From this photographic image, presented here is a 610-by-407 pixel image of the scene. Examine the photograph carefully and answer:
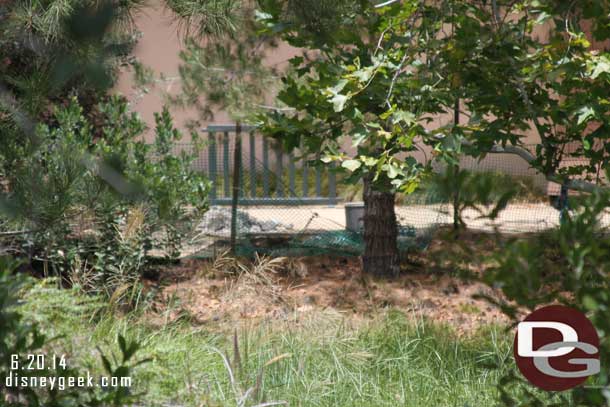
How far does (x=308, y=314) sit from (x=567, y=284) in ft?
9.90

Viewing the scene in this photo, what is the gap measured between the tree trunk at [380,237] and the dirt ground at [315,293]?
0.47ft

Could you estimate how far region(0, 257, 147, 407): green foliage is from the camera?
2.84 meters

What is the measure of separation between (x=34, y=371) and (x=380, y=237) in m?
4.86

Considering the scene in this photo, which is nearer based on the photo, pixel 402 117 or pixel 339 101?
pixel 339 101

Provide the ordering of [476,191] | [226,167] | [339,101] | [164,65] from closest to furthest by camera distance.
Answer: [476,191]
[339,101]
[226,167]
[164,65]

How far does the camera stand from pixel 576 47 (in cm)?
516

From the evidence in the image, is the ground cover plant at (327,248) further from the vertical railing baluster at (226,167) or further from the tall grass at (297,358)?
the vertical railing baluster at (226,167)

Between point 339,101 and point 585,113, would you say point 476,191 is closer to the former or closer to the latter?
point 339,101

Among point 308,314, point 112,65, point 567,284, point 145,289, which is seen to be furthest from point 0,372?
point 145,289

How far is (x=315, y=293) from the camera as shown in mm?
7090

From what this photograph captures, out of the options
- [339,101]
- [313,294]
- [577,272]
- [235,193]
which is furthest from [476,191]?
[235,193]

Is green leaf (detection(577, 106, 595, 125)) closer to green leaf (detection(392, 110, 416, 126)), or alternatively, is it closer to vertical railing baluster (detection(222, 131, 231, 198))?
green leaf (detection(392, 110, 416, 126))

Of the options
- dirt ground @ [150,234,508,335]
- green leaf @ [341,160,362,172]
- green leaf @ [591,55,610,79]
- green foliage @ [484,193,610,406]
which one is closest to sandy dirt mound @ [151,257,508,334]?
dirt ground @ [150,234,508,335]

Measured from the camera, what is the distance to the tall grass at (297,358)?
362 centimetres
